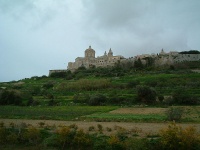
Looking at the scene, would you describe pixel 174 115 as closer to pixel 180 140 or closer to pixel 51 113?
pixel 180 140

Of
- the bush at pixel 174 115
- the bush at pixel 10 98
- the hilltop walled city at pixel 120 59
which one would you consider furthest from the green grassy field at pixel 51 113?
the hilltop walled city at pixel 120 59

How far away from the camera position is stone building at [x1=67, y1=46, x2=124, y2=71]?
136 m

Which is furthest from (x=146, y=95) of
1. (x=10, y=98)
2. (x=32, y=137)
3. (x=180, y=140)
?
(x=180, y=140)

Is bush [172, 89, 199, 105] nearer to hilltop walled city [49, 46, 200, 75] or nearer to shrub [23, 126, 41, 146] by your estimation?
shrub [23, 126, 41, 146]

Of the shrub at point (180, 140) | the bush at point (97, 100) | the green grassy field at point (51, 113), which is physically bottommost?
the green grassy field at point (51, 113)

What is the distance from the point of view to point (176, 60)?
344 ft

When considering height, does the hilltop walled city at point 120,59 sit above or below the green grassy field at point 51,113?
above

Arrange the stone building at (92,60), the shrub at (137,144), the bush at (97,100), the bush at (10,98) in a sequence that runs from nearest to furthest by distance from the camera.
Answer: the shrub at (137,144) < the bush at (97,100) < the bush at (10,98) < the stone building at (92,60)

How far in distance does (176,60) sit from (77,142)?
93.0m

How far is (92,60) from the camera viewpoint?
470 feet

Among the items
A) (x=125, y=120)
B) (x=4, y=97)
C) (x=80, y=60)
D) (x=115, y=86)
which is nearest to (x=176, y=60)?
(x=115, y=86)

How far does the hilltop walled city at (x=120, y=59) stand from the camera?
105875 millimetres

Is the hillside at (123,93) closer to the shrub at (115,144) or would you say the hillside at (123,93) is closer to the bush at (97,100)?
the bush at (97,100)

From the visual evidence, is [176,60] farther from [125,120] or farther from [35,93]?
[125,120]
